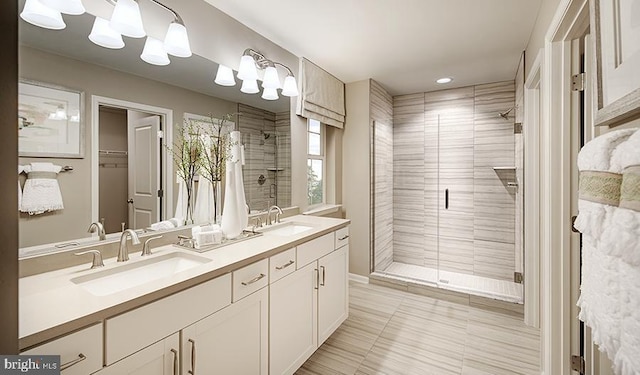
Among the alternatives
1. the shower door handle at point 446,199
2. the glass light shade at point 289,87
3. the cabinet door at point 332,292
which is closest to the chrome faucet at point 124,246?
the cabinet door at point 332,292

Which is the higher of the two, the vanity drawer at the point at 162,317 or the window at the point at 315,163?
the window at the point at 315,163

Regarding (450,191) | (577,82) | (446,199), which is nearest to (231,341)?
(577,82)

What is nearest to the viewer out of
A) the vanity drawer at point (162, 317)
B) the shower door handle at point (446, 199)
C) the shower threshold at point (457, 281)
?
the vanity drawer at point (162, 317)

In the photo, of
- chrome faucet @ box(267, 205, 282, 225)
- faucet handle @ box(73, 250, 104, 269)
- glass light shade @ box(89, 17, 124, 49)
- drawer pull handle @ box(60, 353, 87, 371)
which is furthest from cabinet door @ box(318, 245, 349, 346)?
glass light shade @ box(89, 17, 124, 49)

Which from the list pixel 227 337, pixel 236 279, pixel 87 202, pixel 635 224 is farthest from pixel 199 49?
pixel 635 224

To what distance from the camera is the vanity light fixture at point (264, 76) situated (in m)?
2.17

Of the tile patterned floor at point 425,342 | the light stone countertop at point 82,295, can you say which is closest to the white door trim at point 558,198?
the tile patterned floor at point 425,342

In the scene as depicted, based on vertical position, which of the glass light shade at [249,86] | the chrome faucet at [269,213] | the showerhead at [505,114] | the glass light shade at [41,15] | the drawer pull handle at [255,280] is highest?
the showerhead at [505,114]

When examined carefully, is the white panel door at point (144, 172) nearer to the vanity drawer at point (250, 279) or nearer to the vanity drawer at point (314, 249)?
the vanity drawer at point (250, 279)

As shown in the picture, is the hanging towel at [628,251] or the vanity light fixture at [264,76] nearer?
the hanging towel at [628,251]

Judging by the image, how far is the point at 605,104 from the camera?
80 cm

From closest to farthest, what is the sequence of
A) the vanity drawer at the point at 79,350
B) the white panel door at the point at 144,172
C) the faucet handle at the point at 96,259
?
1. the vanity drawer at the point at 79,350
2. the faucet handle at the point at 96,259
3. the white panel door at the point at 144,172

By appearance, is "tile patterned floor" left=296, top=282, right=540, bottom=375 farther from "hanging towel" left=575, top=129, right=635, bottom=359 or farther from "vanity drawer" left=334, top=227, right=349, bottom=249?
"hanging towel" left=575, top=129, right=635, bottom=359

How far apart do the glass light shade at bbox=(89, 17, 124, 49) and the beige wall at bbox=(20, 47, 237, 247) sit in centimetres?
12
